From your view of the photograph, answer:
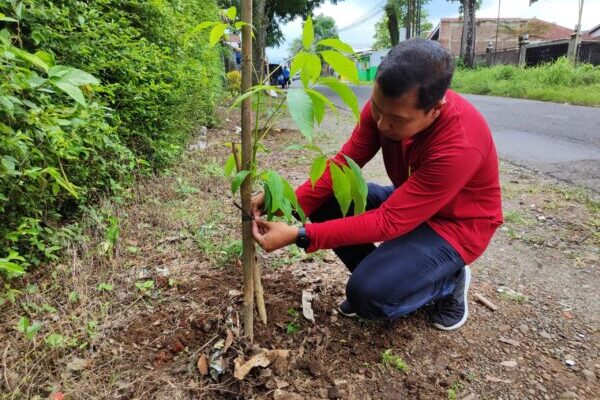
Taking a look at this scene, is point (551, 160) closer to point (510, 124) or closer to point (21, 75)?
point (510, 124)

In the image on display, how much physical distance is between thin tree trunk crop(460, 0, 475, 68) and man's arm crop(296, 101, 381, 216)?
2300cm

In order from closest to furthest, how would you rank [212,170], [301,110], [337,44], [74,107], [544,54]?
[301,110] < [337,44] < [74,107] < [212,170] < [544,54]

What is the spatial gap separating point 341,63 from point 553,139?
20.9 ft

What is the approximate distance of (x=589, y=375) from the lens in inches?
65.1

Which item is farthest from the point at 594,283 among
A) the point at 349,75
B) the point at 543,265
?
→ the point at 349,75

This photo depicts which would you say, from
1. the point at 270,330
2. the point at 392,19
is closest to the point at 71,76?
the point at 270,330

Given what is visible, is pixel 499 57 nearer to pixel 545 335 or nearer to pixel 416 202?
pixel 545 335

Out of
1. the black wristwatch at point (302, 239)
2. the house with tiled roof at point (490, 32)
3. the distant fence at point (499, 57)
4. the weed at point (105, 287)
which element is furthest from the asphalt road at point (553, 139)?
the house with tiled roof at point (490, 32)

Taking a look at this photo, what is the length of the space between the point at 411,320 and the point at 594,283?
1.18 metres

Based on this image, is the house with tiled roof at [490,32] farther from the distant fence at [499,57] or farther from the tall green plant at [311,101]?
the tall green plant at [311,101]

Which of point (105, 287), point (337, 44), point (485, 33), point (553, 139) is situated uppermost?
point (485, 33)

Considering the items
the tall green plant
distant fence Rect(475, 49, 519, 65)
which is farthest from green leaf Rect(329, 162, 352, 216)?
distant fence Rect(475, 49, 519, 65)

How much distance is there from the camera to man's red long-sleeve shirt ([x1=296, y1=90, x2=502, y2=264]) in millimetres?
1524

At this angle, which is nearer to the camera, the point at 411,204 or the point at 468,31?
the point at 411,204
